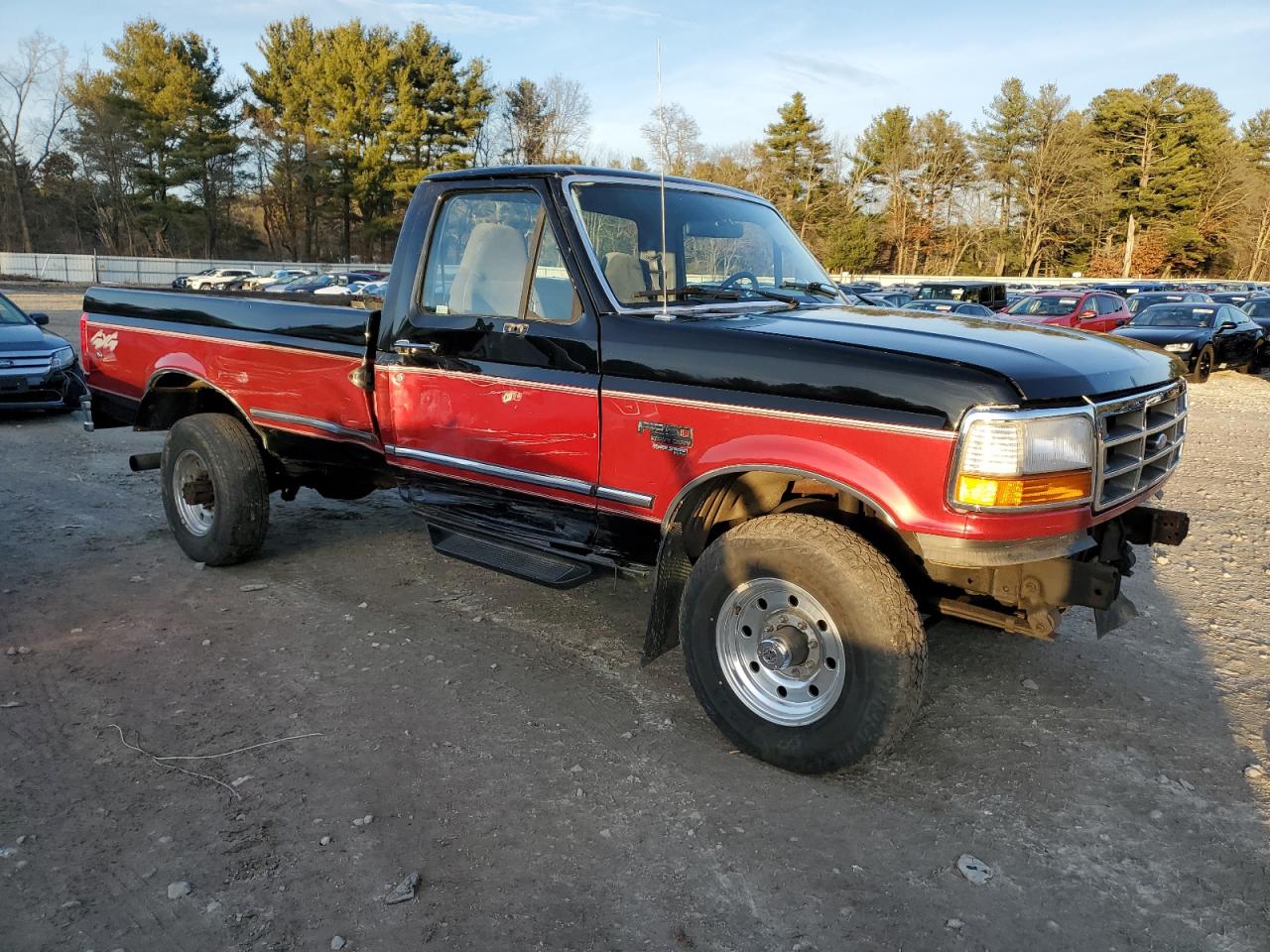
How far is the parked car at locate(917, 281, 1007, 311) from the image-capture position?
25200 mm

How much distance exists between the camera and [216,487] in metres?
5.45

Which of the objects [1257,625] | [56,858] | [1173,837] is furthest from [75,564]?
[1257,625]

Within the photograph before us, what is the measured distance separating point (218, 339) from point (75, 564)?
1698 mm

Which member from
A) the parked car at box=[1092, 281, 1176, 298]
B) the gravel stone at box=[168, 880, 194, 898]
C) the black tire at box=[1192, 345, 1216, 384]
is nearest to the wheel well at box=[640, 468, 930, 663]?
the gravel stone at box=[168, 880, 194, 898]

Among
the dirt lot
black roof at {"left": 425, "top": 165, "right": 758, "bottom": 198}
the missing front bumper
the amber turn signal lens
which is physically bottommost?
the dirt lot

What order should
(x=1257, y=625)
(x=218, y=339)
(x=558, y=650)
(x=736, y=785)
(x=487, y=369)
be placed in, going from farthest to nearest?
(x=218, y=339) → (x=1257, y=625) → (x=558, y=650) → (x=487, y=369) → (x=736, y=785)

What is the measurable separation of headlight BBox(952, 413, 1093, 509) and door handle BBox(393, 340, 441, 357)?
2534mm

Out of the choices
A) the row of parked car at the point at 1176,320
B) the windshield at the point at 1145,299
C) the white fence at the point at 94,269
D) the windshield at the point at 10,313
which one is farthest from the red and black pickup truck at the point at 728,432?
the white fence at the point at 94,269

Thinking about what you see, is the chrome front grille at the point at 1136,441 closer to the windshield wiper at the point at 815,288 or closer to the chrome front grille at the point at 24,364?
the windshield wiper at the point at 815,288

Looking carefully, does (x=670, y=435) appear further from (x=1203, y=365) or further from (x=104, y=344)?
(x=1203, y=365)

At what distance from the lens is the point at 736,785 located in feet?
11.0

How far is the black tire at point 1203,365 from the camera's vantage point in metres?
17.8

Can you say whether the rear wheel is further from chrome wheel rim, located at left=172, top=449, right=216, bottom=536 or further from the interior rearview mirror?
chrome wheel rim, located at left=172, top=449, right=216, bottom=536

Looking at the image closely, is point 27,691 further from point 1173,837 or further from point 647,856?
point 1173,837
